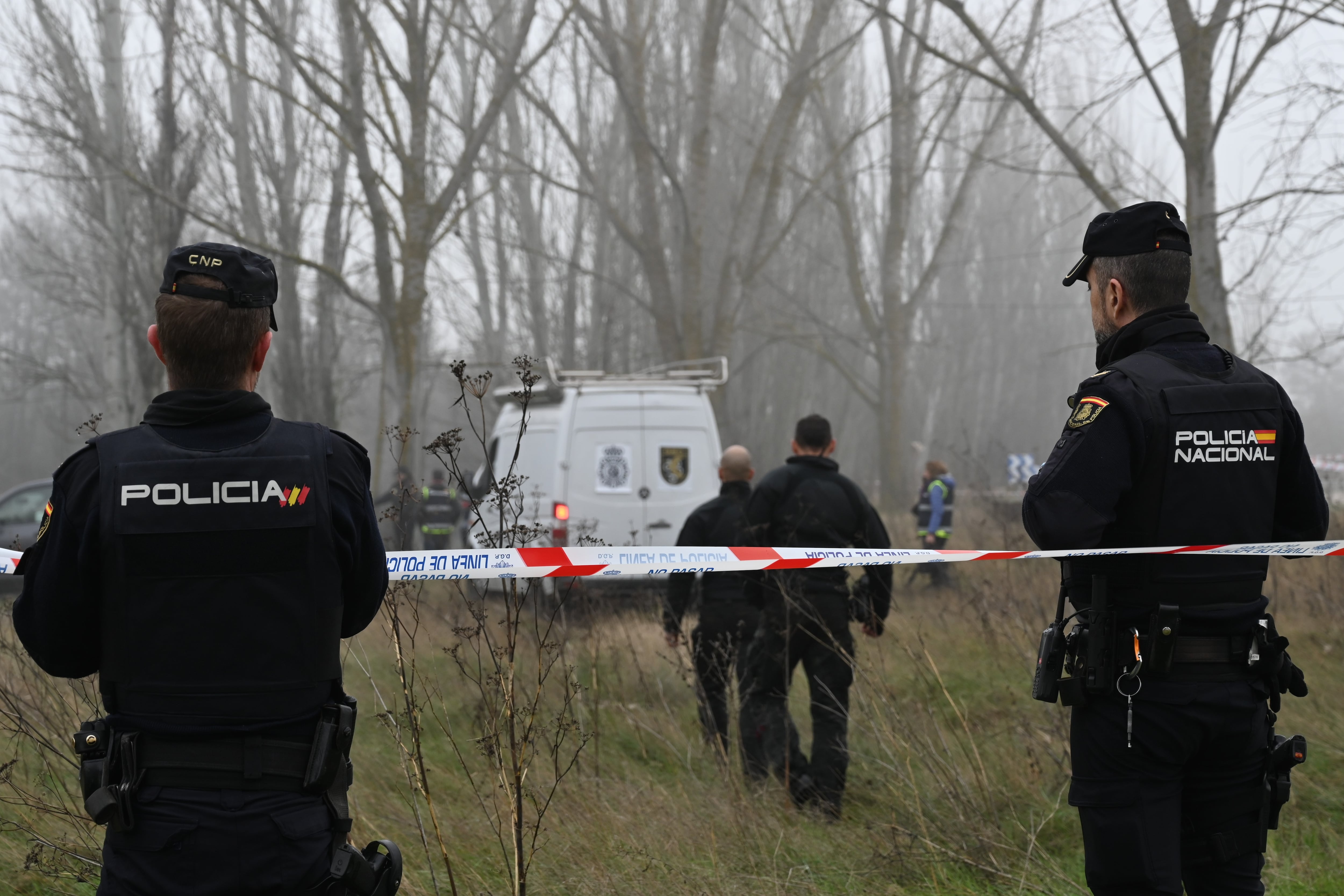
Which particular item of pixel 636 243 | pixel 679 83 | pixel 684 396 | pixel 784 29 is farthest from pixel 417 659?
pixel 679 83

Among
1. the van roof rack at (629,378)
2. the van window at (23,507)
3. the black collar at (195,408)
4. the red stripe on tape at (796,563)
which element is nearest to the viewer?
the black collar at (195,408)

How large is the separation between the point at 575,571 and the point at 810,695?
248cm

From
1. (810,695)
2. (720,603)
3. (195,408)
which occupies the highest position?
(195,408)

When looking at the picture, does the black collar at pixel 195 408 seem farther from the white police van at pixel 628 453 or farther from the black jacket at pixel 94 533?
the white police van at pixel 628 453

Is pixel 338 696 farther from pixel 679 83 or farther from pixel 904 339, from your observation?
pixel 904 339

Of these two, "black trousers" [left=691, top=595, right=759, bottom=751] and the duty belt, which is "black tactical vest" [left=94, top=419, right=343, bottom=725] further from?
"black trousers" [left=691, top=595, right=759, bottom=751]

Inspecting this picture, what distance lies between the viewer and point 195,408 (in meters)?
2.22

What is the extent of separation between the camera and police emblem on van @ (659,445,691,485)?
10.8m

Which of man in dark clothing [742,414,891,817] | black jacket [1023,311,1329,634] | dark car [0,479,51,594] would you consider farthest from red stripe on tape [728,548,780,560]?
dark car [0,479,51,594]

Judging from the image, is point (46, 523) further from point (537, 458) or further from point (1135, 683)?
point (537, 458)

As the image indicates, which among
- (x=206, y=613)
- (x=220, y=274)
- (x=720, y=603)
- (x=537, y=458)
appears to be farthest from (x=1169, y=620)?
(x=537, y=458)

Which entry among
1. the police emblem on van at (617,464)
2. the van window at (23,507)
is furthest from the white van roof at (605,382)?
the van window at (23,507)

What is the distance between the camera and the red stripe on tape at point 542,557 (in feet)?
10.9

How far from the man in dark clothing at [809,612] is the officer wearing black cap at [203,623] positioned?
10.4 feet
